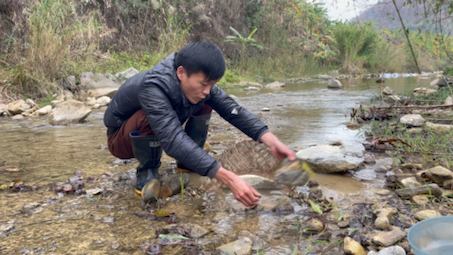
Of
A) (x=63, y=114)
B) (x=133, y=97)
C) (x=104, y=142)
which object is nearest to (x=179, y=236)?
(x=133, y=97)

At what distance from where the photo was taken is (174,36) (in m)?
8.75

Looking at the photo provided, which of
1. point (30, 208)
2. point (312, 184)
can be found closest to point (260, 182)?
point (312, 184)

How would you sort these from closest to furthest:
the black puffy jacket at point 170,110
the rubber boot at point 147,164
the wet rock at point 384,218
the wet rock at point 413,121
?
the wet rock at point 384,218 < the black puffy jacket at point 170,110 < the rubber boot at point 147,164 < the wet rock at point 413,121

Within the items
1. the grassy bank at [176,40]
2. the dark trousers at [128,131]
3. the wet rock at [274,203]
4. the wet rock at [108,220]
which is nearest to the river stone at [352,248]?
the wet rock at [274,203]

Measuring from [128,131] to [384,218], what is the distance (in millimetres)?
1394

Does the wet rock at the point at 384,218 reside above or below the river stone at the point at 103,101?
above

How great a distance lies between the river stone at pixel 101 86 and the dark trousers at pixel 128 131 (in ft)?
13.5

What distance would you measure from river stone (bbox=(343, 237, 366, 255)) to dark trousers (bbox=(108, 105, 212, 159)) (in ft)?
3.83

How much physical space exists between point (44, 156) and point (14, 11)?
18.6 ft

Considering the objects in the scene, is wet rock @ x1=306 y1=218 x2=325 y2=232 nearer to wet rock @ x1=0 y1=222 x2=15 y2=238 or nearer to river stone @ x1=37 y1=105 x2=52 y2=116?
wet rock @ x1=0 y1=222 x2=15 y2=238

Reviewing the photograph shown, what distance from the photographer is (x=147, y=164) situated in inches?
83.3

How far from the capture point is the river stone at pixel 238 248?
137 centimetres

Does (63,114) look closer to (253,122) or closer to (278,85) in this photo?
(253,122)

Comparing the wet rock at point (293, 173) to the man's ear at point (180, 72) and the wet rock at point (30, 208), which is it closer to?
the man's ear at point (180, 72)
